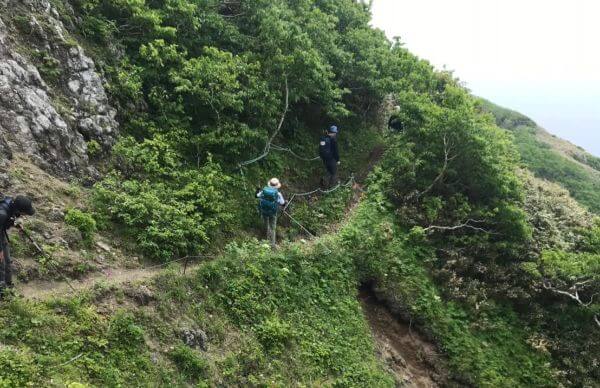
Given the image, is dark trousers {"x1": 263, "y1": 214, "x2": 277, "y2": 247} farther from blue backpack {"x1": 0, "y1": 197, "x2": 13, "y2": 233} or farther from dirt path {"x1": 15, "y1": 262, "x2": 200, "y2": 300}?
blue backpack {"x1": 0, "y1": 197, "x2": 13, "y2": 233}

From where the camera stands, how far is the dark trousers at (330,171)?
18188 mm

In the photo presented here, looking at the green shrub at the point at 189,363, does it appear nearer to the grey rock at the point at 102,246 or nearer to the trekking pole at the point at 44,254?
the trekking pole at the point at 44,254

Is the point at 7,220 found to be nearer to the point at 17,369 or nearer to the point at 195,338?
the point at 17,369

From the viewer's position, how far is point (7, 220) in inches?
318

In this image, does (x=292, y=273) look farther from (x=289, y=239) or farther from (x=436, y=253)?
(x=436, y=253)

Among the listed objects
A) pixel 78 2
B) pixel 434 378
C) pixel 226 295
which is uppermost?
pixel 78 2

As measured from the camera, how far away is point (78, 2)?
14.4 meters

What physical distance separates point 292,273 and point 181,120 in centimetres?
619

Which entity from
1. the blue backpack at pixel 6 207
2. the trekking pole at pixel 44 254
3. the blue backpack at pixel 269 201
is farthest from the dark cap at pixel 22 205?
the blue backpack at pixel 269 201

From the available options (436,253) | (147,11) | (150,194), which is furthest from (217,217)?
(436,253)

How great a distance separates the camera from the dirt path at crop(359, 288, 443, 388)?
13.8m

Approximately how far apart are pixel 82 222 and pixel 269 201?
502cm

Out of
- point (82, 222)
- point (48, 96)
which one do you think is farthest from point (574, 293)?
point (48, 96)

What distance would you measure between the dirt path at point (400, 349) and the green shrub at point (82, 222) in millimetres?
8642
